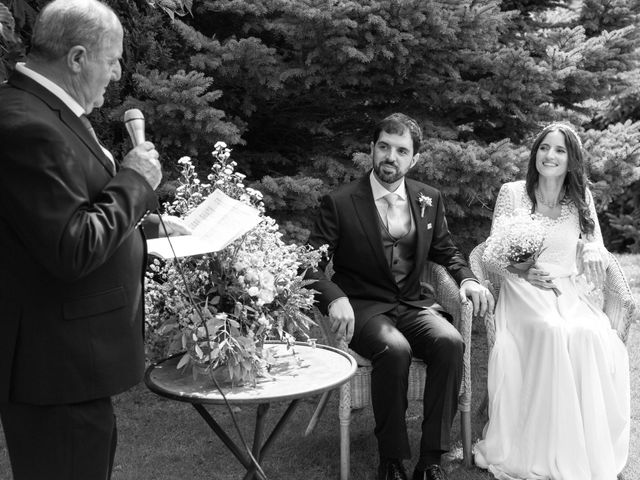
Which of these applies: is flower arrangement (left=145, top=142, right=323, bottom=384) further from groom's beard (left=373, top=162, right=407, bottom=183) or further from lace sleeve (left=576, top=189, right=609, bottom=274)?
lace sleeve (left=576, top=189, right=609, bottom=274)

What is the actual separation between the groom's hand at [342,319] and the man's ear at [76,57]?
1847 millimetres

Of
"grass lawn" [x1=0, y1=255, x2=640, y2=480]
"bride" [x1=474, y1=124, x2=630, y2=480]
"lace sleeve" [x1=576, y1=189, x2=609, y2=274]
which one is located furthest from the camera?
"lace sleeve" [x1=576, y1=189, x2=609, y2=274]

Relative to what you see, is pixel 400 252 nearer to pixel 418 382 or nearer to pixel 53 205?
pixel 418 382

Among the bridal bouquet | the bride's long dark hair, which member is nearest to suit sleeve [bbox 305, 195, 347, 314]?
the bridal bouquet

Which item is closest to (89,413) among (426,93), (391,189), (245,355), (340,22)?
(245,355)

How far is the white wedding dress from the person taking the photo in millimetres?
3377

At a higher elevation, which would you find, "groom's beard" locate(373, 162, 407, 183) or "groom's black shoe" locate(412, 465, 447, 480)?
"groom's beard" locate(373, 162, 407, 183)

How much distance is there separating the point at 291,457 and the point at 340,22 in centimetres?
273

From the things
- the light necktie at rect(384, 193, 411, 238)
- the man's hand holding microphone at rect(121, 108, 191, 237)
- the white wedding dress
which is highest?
the man's hand holding microphone at rect(121, 108, 191, 237)

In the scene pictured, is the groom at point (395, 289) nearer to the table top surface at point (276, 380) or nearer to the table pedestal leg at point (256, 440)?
the table top surface at point (276, 380)

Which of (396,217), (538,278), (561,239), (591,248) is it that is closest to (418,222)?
(396,217)

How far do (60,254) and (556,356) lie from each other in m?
2.55

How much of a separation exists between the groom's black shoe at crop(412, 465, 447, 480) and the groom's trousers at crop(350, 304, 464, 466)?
3 centimetres

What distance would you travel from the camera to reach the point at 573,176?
13.0ft
